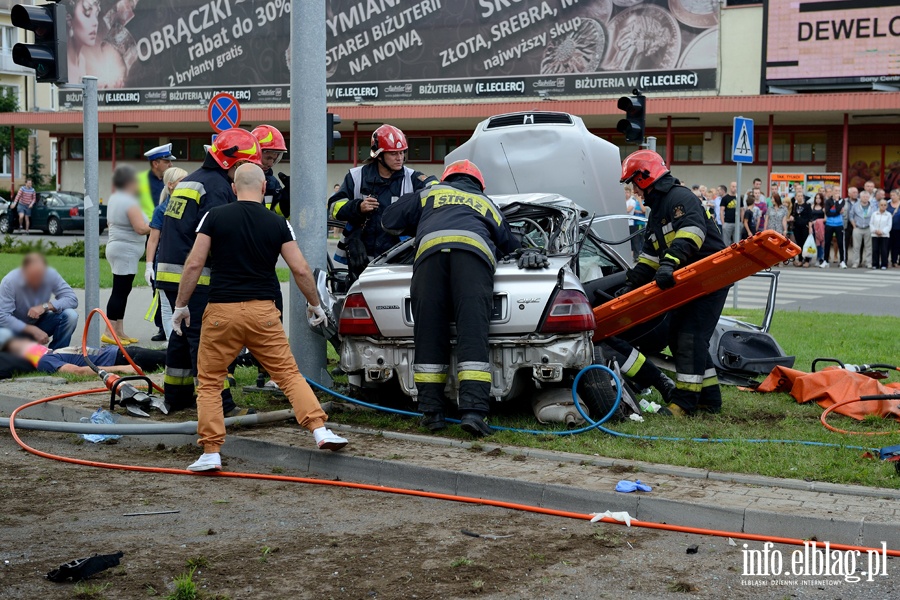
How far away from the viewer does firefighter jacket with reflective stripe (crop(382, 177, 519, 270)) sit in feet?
22.1

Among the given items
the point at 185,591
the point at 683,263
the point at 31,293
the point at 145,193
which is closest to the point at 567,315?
the point at 683,263

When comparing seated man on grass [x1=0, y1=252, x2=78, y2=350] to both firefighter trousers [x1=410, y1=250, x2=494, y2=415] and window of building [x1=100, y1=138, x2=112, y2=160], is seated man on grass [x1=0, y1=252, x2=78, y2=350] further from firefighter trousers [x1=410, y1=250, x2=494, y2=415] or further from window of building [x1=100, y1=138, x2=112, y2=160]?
window of building [x1=100, y1=138, x2=112, y2=160]

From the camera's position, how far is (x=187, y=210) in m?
7.33

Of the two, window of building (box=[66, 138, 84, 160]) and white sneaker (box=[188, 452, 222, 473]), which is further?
window of building (box=[66, 138, 84, 160])

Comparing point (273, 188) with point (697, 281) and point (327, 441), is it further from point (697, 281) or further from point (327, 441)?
point (697, 281)

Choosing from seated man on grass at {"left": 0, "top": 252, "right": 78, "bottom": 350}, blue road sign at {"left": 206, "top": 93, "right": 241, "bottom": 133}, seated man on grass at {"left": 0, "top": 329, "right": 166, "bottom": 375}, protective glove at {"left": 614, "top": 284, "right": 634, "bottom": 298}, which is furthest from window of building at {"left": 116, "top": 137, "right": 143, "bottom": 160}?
seated man on grass at {"left": 0, "top": 252, "right": 78, "bottom": 350}

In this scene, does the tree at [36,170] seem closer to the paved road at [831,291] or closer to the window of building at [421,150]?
the paved road at [831,291]

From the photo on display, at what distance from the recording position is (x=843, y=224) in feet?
80.6

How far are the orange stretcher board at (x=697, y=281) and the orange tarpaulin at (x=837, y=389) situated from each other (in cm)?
104

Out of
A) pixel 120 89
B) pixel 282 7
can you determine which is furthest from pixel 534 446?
pixel 120 89

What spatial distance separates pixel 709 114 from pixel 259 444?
29.3 m

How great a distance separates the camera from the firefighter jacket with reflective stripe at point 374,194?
8.33 m

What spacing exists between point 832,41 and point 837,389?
90.5 feet

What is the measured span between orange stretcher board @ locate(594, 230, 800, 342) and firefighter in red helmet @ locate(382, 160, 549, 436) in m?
0.89
